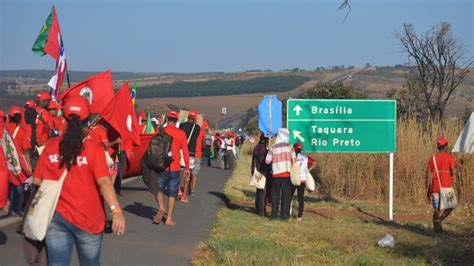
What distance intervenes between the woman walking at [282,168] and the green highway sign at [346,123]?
2.14m

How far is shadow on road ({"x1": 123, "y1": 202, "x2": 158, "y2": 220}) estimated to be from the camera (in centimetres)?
1420

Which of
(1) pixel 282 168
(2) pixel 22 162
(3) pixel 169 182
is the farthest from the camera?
(1) pixel 282 168

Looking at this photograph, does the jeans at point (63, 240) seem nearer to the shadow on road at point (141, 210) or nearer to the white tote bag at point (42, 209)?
the white tote bag at point (42, 209)

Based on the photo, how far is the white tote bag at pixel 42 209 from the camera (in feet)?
19.3

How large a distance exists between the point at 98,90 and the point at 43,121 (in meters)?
1.07

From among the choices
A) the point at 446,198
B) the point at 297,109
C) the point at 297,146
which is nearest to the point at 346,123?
the point at 297,109

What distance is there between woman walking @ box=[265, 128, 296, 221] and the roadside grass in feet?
1.12

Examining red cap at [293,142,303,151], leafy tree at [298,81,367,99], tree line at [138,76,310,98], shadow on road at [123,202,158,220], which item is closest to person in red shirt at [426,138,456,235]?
red cap at [293,142,303,151]

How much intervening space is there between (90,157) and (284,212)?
8.98m

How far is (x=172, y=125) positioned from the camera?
43.7 feet

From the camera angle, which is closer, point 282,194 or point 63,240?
point 63,240

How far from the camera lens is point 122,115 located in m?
12.9

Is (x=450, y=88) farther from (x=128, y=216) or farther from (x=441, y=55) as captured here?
(x=128, y=216)

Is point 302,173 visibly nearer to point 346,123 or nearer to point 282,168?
point 282,168
